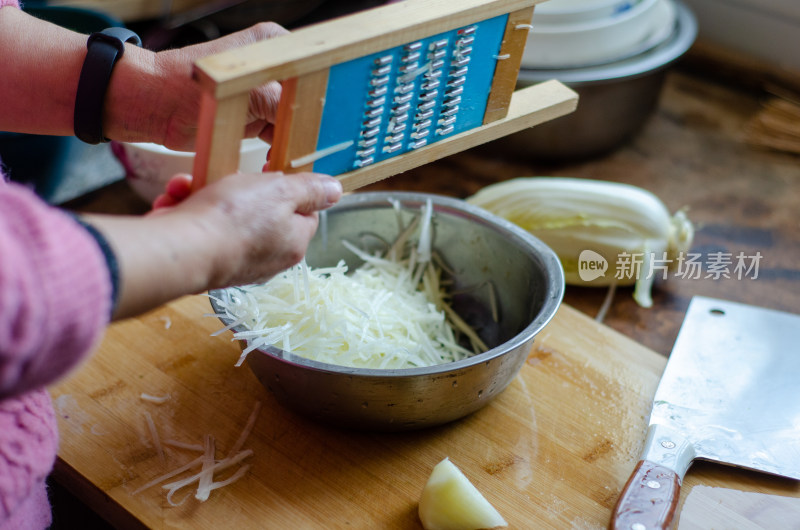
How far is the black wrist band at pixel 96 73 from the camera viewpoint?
1.09 meters

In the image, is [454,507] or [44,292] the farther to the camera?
[454,507]

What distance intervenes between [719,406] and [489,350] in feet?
1.40

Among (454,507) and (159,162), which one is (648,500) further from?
(159,162)

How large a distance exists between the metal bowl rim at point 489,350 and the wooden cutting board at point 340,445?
0.16 m

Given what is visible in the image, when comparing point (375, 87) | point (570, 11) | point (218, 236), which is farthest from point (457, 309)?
point (570, 11)

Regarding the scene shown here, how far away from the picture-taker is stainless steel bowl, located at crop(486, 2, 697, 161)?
1.77 metres

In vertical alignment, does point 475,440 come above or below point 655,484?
below

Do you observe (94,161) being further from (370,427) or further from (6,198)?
(6,198)

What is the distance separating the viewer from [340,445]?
1.16 metres

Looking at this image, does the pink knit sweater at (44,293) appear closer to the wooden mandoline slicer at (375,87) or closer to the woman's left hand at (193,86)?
the wooden mandoline slicer at (375,87)

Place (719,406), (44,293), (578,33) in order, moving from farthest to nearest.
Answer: (578,33) → (719,406) → (44,293)

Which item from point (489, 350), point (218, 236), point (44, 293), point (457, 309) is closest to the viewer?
point (44, 293)

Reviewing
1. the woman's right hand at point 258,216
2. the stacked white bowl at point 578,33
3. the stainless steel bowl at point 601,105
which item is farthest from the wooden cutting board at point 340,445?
the stacked white bowl at point 578,33

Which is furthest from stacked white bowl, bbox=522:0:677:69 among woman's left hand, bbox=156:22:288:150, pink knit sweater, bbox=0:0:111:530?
pink knit sweater, bbox=0:0:111:530
